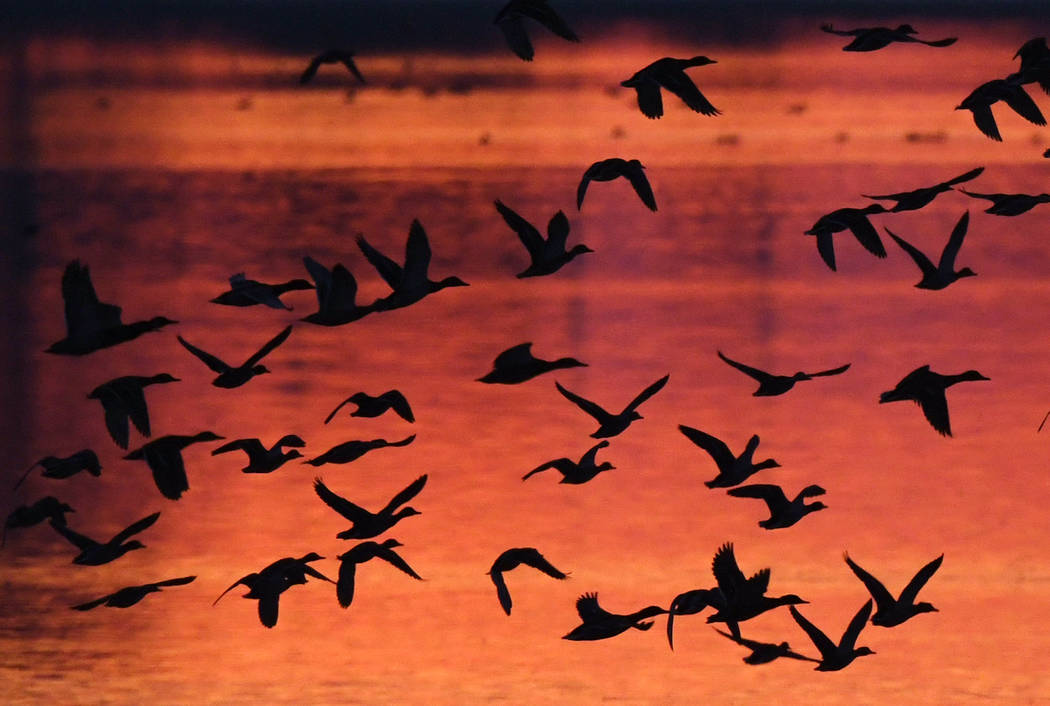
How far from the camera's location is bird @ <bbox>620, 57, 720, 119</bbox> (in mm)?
5109

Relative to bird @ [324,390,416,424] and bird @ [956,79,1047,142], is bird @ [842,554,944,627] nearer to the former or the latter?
bird @ [956,79,1047,142]

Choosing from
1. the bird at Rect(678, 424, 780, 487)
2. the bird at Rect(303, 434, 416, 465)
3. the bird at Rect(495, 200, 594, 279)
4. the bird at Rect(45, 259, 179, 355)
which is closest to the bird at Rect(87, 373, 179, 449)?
the bird at Rect(45, 259, 179, 355)

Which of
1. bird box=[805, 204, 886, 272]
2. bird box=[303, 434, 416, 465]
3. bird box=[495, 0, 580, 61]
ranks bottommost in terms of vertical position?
bird box=[303, 434, 416, 465]

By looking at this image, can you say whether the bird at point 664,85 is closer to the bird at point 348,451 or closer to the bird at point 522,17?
the bird at point 522,17

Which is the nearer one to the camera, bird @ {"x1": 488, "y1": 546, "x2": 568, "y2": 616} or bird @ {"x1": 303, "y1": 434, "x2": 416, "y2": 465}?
bird @ {"x1": 488, "y1": 546, "x2": 568, "y2": 616}

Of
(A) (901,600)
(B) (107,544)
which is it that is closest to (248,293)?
(B) (107,544)

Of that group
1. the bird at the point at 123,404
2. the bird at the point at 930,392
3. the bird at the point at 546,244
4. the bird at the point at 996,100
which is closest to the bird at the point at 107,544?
the bird at the point at 123,404

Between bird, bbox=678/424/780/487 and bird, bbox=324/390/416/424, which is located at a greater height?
bird, bbox=324/390/416/424

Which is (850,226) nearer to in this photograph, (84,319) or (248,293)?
(248,293)

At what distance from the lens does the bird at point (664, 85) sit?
5.11 metres

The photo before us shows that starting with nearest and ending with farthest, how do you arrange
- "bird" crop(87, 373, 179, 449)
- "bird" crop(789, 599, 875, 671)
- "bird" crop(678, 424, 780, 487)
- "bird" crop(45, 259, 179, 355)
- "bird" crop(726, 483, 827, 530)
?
"bird" crop(45, 259, 179, 355) → "bird" crop(87, 373, 179, 449) → "bird" crop(789, 599, 875, 671) → "bird" crop(678, 424, 780, 487) → "bird" crop(726, 483, 827, 530)

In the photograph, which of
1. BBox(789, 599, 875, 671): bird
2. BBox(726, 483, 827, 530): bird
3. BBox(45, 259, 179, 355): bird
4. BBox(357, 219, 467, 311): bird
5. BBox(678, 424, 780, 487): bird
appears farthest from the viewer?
BBox(726, 483, 827, 530): bird

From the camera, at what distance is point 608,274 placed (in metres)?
11.0

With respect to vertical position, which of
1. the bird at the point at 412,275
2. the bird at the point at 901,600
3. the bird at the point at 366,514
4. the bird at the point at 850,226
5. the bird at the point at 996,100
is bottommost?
the bird at the point at 901,600
